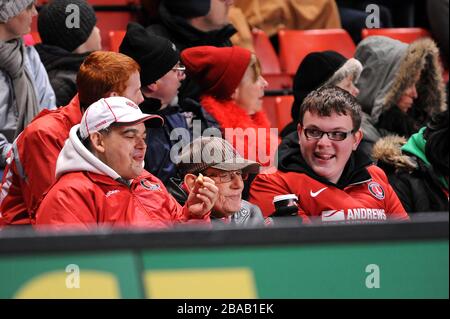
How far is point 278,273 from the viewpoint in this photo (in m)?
2.05

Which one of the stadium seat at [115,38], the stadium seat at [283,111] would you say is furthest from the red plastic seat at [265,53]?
the stadium seat at [115,38]

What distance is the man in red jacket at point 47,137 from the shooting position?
12.8ft

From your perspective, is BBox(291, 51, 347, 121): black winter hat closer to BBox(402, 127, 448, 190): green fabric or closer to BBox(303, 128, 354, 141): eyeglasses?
BBox(402, 127, 448, 190): green fabric

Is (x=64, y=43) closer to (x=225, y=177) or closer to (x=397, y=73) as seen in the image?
(x=225, y=177)

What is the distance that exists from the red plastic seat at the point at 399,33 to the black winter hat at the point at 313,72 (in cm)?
167

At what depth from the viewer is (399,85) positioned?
582 centimetres

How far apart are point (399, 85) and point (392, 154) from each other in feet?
3.29

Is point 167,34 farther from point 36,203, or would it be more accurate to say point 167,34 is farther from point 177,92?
point 36,203

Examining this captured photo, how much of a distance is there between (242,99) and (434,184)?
110 centimetres

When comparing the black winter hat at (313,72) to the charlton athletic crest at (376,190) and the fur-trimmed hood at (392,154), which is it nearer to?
the fur-trimmed hood at (392,154)

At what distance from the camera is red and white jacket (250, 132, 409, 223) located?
414 centimetres

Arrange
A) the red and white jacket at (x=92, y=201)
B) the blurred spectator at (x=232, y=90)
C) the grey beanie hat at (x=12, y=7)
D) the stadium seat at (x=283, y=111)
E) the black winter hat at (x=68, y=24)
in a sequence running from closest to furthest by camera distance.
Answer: the red and white jacket at (x=92, y=201) → the grey beanie hat at (x=12, y=7) → the blurred spectator at (x=232, y=90) → the black winter hat at (x=68, y=24) → the stadium seat at (x=283, y=111)

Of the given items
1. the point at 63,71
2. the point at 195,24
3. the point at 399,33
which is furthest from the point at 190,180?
the point at 399,33
